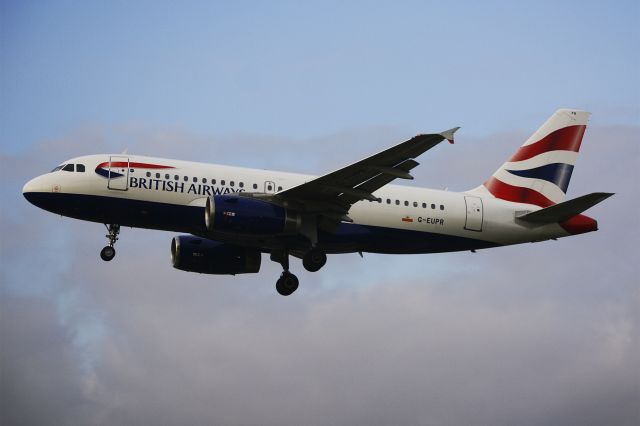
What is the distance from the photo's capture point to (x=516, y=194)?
48.2 meters

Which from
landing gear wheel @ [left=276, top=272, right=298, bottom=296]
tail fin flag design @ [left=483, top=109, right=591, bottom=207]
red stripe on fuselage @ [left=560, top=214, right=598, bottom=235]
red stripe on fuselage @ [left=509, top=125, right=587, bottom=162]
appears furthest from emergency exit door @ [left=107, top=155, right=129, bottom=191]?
red stripe on fuselage @ [left=560, top=214, right=598, bottom=235]

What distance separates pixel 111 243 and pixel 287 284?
7591 mm

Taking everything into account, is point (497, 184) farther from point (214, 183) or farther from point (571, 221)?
point (214, 183)

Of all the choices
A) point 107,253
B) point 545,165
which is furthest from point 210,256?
point 545,165

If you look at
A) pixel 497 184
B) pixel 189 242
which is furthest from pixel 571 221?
pixel 189 242

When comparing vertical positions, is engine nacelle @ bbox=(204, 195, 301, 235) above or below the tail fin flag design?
below

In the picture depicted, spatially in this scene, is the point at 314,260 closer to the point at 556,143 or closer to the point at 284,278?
the point at 284,278

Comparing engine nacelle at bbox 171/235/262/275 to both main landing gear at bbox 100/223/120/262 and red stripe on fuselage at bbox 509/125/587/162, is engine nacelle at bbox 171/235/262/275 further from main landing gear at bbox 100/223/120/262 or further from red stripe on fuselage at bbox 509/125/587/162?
red stripe on fuselage at bbox 509/125/587/162

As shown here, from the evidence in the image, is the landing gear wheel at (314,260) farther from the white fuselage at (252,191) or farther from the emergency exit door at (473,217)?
the emergency exit door at (473,217)

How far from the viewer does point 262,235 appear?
42281 mm

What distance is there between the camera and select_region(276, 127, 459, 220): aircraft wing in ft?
128

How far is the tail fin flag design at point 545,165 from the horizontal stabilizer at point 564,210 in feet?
6.41

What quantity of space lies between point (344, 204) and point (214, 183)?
5095 mm

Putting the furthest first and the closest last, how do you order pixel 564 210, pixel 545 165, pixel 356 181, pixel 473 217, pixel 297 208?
pixel 545 165, pixel 473 217, pixel 564 210, pixel 297 208, pixel 356 181
